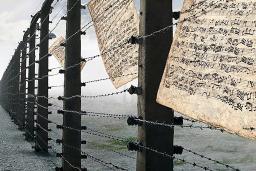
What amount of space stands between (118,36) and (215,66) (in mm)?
1598

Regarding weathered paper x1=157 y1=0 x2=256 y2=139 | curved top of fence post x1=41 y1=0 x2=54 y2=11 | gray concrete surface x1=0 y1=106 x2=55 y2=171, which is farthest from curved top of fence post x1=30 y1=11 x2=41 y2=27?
weathered paper x1=157 y1=0 x2=256 y2=139

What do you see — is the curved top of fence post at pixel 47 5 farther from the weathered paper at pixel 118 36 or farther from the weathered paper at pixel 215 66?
the weathered paper at pixel 215 66

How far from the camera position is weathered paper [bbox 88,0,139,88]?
3284mm

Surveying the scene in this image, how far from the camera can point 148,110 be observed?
293 cm

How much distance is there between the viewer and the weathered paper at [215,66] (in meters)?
1.89

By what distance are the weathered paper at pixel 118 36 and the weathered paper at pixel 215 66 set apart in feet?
2.77

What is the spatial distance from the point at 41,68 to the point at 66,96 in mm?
3567

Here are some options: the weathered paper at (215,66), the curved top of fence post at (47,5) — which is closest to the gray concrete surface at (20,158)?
the curved top of fence post at (47,5)

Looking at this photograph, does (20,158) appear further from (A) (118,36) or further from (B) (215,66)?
(B) (215,66)

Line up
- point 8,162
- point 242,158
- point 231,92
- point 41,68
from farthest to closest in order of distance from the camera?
point 242,158 < point 41,68 < point 8,162 < point 231,92

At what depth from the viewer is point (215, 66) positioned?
6.80 ft

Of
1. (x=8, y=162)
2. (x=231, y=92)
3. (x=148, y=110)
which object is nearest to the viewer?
(x=231, y=92)

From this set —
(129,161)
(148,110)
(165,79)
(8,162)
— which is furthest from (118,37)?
(129,161)

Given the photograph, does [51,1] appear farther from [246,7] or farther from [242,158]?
[242,158]
